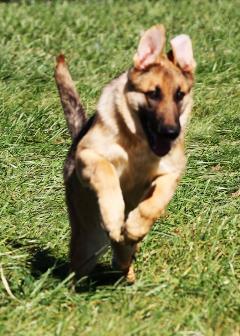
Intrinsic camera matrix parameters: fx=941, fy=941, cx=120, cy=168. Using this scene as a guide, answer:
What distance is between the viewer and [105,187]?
202 inches

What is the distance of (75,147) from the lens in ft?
18.8

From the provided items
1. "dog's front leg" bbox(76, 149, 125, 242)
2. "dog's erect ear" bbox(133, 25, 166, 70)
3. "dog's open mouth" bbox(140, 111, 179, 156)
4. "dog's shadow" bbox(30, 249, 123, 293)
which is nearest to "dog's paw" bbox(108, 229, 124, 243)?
"dog's front leg" bbox(76, 149, 125, 242)

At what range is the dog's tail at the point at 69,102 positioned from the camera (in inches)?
241

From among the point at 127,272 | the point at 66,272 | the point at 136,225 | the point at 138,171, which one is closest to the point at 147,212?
the point at 136,225

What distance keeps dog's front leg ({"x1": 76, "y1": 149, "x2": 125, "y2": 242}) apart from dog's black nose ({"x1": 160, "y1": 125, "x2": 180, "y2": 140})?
1.19 feet

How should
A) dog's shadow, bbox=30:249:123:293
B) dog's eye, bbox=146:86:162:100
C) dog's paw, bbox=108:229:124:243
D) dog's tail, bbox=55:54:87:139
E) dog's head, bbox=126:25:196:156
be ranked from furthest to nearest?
1. dog's tail, bbox=55:54:87:139
2. dog's shadow, bbox=30:249:123:293
3. dog's eye, bbox=146:86:162:100
4. dog's head, bbox=126:25:196:156
5. dog's paw, bbox=108:229:124:243

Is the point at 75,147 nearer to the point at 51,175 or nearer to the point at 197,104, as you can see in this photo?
the point at 51,175

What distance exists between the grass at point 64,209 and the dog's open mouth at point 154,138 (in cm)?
71

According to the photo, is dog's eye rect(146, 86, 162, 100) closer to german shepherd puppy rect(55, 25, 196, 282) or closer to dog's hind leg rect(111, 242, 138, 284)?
german shepherd puppy rect(55, 25, 196, 282)

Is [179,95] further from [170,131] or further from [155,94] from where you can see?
[170,131]

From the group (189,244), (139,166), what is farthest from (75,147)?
(189,244)

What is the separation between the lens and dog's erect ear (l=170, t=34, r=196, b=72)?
221 inches

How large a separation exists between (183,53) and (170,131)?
2.54ft

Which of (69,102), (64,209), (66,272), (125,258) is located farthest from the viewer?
(64,209)
